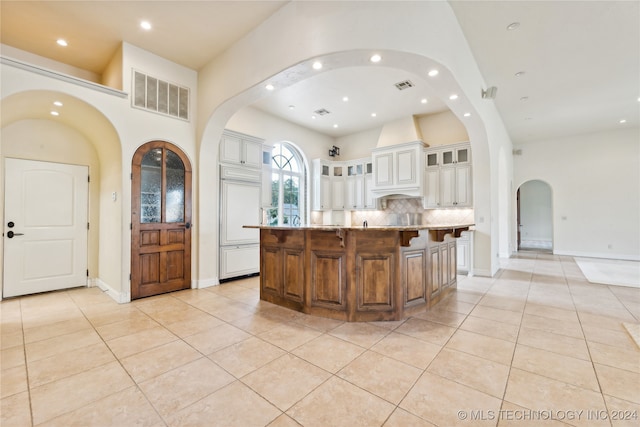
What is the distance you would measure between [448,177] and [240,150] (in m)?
4.43

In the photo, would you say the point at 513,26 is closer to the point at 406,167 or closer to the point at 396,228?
the point at 406,167

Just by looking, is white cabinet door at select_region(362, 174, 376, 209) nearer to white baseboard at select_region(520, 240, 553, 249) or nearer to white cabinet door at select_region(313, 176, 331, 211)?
white cabinet door at select_region(313, 176, 331, 211)

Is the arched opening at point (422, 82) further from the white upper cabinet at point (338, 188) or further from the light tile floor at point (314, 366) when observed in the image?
the white upper cabinet at point (338, 188)

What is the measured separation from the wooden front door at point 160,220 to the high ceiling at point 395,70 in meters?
1.56

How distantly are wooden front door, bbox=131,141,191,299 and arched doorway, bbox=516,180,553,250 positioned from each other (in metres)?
11.5

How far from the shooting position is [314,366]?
2.13 m

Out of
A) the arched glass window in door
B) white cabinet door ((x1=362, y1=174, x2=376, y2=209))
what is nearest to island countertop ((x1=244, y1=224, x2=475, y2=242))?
the arched glass window in door

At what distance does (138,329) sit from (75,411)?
1.30 metres

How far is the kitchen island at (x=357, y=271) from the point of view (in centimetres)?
304

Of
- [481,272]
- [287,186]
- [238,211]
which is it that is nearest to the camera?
[238,211]

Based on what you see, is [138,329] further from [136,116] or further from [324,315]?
[136,116]

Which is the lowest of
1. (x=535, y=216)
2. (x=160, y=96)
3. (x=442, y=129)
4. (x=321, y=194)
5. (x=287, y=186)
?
(x=535, y=216)

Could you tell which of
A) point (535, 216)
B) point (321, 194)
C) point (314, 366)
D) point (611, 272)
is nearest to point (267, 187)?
point (321, 194)

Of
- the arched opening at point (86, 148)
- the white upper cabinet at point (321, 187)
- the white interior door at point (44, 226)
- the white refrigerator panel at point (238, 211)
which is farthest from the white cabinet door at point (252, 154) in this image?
the white interior door at point (44, 226)
